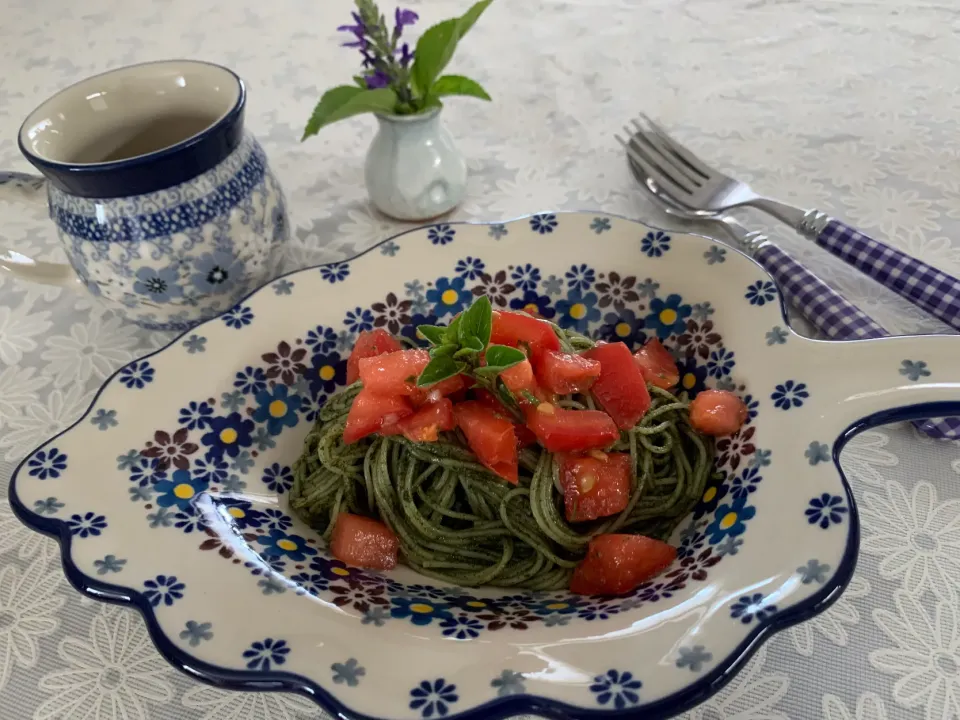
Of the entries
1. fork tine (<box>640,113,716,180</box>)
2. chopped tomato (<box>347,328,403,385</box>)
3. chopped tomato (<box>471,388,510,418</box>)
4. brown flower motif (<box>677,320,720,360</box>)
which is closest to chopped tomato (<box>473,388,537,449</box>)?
chopped tomato (<box>471,388,510,418</box>)

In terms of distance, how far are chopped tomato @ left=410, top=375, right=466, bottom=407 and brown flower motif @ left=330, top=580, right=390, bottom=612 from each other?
10.5 inches

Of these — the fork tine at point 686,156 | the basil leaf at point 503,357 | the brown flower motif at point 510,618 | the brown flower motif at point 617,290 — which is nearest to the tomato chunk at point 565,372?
the basil leaf at point 503,357

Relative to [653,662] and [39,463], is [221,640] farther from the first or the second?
[653,662]

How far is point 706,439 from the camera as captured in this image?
1.13 m

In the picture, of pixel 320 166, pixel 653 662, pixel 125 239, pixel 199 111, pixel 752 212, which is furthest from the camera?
pixel 320 166

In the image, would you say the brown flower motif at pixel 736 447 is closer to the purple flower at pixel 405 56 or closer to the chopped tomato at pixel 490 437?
the chopped tomato at pixel 490 437

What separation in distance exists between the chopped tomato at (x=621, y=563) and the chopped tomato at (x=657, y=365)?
0.30m

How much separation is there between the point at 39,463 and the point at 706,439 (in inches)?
38.2

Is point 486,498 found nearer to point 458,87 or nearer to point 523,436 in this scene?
point 523,436

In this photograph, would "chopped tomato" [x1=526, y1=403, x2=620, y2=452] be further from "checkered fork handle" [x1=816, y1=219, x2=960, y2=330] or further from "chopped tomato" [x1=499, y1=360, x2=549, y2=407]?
"checkered fork handle" [x1=816, y1=219, x2=960, y2=330]

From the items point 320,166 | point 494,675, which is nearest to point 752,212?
point 320,166

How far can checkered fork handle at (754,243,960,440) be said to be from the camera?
3.98ft

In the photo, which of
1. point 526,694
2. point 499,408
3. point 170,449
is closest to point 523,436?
point 499,408

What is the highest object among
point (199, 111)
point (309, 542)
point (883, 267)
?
point (199, 111)
